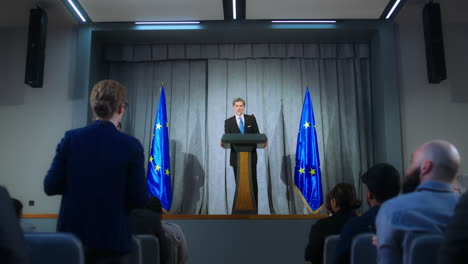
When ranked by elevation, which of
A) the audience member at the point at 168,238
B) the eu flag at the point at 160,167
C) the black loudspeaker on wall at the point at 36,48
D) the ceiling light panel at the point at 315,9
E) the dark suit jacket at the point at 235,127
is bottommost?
the audience member at the point at 168,238

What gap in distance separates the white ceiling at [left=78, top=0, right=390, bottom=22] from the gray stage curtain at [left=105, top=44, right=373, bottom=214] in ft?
2.59

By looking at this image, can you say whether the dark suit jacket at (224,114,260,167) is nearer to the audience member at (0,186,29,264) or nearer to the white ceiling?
the white ceiling

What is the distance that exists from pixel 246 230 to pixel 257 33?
305 centimetres

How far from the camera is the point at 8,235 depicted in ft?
3.10

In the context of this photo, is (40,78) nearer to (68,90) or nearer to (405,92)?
(68,90)

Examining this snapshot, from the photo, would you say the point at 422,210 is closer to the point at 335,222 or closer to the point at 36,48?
the point at 335,222

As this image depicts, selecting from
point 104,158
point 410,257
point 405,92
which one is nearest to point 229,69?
point 405,92

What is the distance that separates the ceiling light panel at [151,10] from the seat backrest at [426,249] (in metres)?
5.28

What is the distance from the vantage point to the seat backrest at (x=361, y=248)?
1.74 m

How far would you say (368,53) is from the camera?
23.7ft

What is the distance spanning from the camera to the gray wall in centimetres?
650

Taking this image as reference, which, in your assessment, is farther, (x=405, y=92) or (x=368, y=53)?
(x=368, y=53)

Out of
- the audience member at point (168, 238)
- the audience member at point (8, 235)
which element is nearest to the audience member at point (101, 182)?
the audience member at point (8, 235)

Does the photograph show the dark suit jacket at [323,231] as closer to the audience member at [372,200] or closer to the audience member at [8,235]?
the audience member at [372,200]
